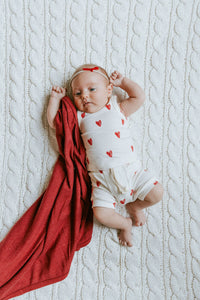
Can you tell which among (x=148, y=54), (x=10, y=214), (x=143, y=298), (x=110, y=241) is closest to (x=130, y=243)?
Result: (x=110, y=241)

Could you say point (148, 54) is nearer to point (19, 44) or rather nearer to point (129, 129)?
point (129, 129)

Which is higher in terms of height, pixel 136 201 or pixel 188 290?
pixel 136 201

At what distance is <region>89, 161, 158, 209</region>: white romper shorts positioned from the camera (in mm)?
1157

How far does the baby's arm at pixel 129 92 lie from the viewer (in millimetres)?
1210

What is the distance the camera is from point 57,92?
49.0 inches

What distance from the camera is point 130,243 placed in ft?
3.98

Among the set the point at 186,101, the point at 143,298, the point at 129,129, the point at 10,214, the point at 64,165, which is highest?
the point at 186,101

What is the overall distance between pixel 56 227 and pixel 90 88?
1.83 ft

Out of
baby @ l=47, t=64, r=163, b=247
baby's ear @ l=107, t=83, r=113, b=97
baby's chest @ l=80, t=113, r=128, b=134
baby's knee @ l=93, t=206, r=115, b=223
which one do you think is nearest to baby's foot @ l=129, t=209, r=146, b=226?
baby @ l=47, t=64, r=163, b=247

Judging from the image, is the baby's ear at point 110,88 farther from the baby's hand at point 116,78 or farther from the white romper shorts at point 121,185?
the white romper shorts at point 121,185

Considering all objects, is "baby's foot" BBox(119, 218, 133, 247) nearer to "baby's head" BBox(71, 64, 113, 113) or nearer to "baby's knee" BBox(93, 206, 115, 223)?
"baby's knee" BBox(93, 206, 115, 223)

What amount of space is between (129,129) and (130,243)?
458 millimetres

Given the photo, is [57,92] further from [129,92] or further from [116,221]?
[116,221]

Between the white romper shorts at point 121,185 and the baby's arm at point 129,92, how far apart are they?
0.23 m
